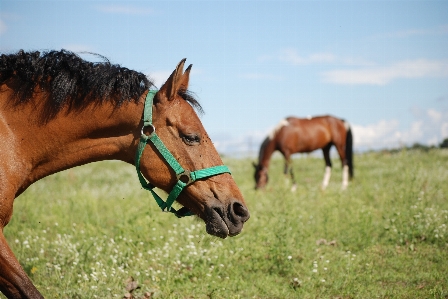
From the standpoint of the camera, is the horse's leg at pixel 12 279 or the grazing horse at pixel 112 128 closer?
the horse's leg at pixel 12 279

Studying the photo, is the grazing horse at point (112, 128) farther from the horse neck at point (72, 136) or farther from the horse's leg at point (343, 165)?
the horse's leg at point (343, 165)

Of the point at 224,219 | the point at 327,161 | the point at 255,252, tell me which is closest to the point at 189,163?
the point at 224,219

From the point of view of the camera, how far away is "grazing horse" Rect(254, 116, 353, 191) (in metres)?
16.0

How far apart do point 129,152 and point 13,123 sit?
90 cm

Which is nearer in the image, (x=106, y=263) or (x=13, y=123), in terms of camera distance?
(x=13, y=123)

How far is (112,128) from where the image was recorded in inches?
147

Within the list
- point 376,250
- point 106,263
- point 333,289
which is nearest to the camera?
point 333,289

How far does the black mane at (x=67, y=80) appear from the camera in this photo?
3672mm

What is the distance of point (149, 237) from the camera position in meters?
6.54

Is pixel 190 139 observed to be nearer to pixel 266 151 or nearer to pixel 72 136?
pixel 72 136

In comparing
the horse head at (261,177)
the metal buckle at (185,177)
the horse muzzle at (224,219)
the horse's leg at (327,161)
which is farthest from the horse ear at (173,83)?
the horse's leg at (327,161)

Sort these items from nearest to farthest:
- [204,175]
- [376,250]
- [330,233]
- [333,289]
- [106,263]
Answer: [204,175]
[333,289]
[106,263]
[376,250]
[330,233]

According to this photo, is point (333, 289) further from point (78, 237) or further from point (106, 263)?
point (78, 237)

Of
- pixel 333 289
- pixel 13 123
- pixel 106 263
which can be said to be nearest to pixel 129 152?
pixel 13 123
